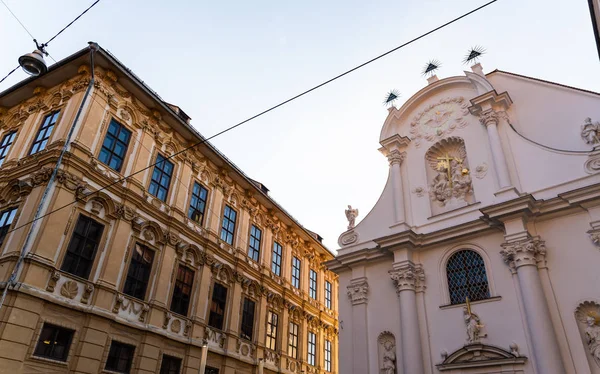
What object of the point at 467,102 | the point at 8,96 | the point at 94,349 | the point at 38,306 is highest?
the point at 467,102

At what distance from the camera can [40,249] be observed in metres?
13.2

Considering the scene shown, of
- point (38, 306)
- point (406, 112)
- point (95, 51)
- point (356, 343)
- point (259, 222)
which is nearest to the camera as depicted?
point (38, 306)

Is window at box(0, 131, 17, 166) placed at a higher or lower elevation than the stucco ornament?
lower

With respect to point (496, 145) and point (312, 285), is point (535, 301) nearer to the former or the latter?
point (496, 145)

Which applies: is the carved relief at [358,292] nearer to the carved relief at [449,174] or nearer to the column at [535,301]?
the carved relief at [449,174]

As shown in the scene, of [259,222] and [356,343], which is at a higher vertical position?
[259,222]

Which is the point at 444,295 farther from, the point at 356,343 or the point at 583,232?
the point at 583,232

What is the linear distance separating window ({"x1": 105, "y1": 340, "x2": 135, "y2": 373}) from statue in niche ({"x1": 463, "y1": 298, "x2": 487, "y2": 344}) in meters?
12.2

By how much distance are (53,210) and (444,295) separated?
1456cm

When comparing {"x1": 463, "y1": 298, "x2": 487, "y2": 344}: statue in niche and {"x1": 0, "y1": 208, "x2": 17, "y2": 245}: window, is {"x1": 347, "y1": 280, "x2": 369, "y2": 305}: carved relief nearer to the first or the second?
{"x1": 463, "y1": 298, "x2": 487, "y2": 344}: statue in niche

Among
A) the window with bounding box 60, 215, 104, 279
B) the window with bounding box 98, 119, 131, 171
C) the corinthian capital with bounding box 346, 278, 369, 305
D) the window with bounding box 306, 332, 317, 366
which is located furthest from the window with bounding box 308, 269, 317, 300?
the window with bounding box 60, 215, 104, 279

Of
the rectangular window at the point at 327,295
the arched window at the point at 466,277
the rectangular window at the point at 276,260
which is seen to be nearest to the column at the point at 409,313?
the arched window at the point at 466,277

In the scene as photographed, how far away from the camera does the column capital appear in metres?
21.0

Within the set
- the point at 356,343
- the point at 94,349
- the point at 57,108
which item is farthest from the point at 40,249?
the point at 356,343
